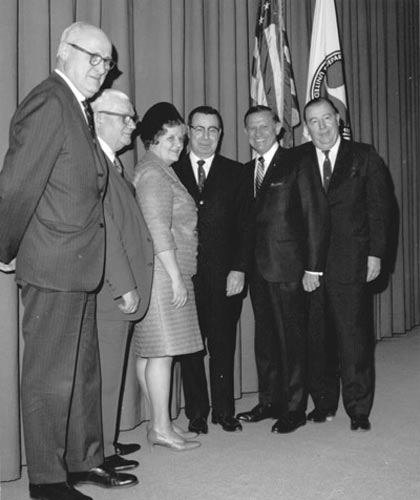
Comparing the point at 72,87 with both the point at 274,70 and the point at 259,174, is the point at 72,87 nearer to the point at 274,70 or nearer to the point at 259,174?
the point at 259,174

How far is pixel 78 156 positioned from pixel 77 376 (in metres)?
0.79

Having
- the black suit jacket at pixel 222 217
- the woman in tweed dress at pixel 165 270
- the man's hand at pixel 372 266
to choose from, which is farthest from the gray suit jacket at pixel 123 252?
the man's hand at pixel 372 266

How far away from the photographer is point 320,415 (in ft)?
10.3

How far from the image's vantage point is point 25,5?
8.67 ft

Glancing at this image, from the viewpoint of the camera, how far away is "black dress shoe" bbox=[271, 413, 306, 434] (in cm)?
297

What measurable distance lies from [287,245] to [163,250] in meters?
0.68

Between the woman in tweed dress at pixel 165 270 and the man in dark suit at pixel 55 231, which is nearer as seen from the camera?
the man in dark suit at pixel 55 231

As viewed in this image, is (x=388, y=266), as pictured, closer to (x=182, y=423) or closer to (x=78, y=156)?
(x=182, y=423)

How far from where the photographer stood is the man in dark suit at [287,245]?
297 centimetres

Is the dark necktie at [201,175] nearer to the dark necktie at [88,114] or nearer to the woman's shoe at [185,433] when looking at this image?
the dark necktie at [88,114]

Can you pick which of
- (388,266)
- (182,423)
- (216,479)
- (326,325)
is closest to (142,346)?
(216,479)

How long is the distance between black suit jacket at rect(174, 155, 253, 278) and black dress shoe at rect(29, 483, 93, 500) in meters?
1.21

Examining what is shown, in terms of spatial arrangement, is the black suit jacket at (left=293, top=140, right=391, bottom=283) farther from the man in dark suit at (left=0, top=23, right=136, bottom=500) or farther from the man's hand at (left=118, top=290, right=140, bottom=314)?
the man in dark suit at (left=0, top=23, right=136, bottom=500)

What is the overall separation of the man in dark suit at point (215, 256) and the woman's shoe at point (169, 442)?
0.79 ft
